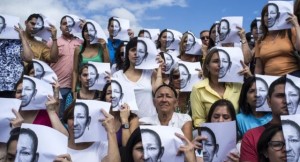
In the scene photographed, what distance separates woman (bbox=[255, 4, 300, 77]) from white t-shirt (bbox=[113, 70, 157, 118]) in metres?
1.54

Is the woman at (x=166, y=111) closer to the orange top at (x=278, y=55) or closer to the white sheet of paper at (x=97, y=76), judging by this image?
the white sheet of paper at (x=97, y=76)

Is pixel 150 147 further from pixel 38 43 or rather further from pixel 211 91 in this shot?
pixel 38 43

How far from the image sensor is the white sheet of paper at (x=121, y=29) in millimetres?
8203

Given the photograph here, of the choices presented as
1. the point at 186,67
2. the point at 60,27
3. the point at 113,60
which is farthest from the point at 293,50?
the point at 60,27

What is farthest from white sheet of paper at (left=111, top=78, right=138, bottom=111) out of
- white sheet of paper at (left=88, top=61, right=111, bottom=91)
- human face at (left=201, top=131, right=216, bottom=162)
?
human face at (left=201, top=131, right=216, bottom=162)

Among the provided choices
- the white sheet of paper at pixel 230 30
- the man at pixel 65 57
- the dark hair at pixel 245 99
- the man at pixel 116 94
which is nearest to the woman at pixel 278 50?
the dark hair at pixel 245 99

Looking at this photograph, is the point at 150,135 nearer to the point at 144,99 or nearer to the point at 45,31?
the point at 144,99

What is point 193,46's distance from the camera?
780 centimetres

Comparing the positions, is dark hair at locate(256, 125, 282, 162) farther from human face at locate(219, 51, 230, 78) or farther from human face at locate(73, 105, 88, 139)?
human face at locate(219, 51, 230, 78)

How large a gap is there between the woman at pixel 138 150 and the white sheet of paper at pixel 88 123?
49 cm

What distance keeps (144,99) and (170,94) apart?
677mm

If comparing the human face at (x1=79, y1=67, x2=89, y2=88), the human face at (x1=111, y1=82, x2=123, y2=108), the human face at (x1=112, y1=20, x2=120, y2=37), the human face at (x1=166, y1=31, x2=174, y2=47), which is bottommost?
the human face at (x1=111, y1=82, x2=123, y2=108)

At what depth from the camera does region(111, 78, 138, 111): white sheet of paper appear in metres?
5.27

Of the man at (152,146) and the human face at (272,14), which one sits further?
the human face at (272,14)
